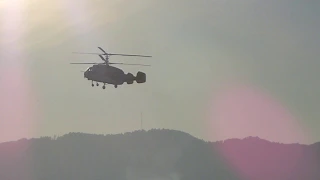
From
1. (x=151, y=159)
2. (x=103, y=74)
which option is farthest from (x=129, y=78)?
(x=151, y=159)

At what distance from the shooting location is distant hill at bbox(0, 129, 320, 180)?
9219cm

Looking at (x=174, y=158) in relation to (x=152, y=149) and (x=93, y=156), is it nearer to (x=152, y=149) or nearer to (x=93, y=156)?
(x=152, y=149)

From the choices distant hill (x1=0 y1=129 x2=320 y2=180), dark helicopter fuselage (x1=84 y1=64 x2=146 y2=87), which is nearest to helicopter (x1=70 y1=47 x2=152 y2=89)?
dark helicopter fuselage (x1=84 y1=64 x2=146 y2=87)

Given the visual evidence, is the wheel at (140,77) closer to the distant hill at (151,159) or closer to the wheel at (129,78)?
the wheel at (129,78)

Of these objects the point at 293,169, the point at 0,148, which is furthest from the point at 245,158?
the point at 0,148

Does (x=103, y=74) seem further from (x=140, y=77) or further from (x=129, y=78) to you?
(x=140, y=77)

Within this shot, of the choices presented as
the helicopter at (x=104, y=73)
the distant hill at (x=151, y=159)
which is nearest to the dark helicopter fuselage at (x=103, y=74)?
the helicopter at (x=104, y=73)

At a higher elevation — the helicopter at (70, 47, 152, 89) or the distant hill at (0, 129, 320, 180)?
the helicopter at (70, 47, 152, 89)

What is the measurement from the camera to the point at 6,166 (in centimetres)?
9312

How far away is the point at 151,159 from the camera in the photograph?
95625 millimetres

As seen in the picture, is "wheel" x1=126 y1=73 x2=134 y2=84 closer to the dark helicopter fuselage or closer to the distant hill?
the dark helicopter fuselage

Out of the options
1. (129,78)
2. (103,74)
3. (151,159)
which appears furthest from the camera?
(151,159)

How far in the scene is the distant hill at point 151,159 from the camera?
3629 inches

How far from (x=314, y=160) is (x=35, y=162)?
55.4 m
